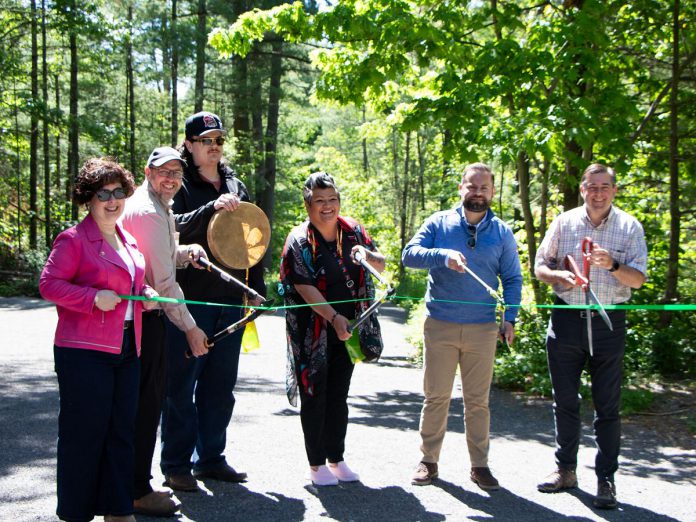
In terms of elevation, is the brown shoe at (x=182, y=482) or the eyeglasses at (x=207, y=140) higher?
the eyeglasses at (x=207, y=140)

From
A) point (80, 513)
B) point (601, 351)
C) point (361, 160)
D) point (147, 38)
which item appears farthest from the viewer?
point (361, 160)

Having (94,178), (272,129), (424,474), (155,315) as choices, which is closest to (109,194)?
(94,178)

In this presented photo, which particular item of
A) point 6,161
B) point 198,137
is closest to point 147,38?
point 6,161

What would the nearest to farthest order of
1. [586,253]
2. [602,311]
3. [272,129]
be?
[602,311] < [586,253] < [272,129]

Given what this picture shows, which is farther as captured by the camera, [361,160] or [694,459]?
[361,160]

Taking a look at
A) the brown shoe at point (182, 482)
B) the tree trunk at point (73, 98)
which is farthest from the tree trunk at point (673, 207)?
the tree trunk at point (73, 98)

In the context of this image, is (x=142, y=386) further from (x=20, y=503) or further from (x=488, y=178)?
(x=488, y=178)

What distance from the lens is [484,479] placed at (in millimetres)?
5062

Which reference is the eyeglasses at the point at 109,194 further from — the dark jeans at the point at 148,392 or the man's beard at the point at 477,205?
the man's beard at the point at 477,205

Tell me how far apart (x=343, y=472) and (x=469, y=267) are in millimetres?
1665

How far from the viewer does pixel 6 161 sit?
27078mm

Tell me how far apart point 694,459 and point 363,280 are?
10.9ft

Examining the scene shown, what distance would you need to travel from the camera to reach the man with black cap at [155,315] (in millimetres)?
4238

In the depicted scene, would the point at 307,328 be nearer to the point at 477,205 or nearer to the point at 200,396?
the point at 200,396
